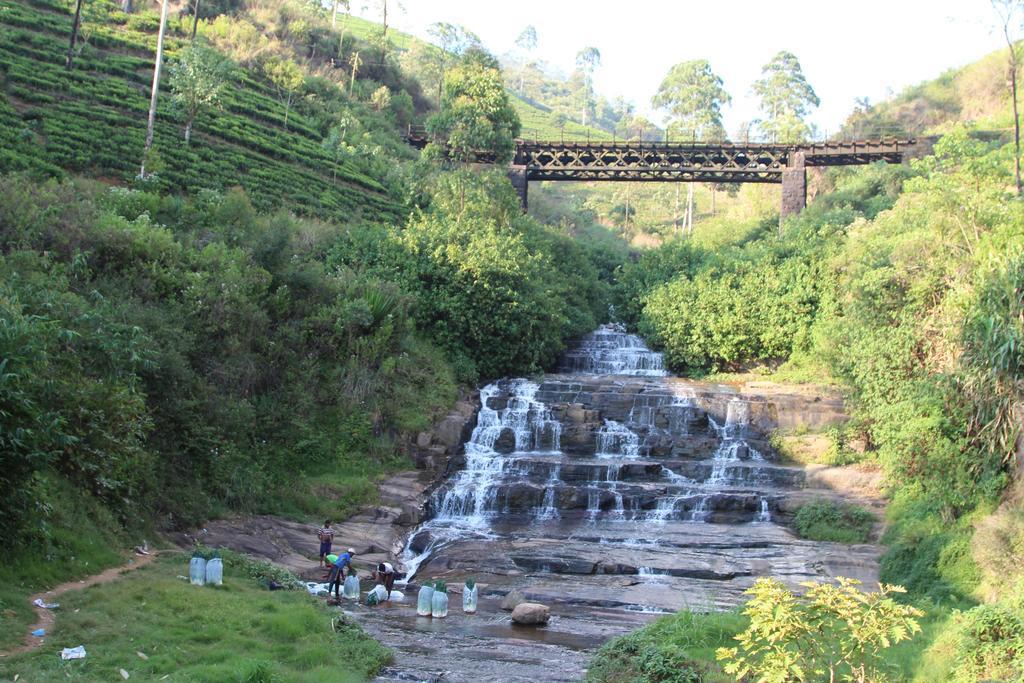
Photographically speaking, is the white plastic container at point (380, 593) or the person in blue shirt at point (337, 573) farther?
the white plastic container at point (380, 593)

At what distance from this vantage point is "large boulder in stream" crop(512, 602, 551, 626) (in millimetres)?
14578

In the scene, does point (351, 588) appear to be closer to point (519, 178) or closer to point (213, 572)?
point (213, 572)

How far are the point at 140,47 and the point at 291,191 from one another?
13.9 meters

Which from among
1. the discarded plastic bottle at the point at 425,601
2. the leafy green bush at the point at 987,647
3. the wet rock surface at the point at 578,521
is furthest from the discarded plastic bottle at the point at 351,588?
the leafy green bush at the point at 987,647

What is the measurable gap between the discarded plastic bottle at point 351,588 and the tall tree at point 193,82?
88.1 feet

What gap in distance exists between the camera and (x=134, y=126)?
3578 cm

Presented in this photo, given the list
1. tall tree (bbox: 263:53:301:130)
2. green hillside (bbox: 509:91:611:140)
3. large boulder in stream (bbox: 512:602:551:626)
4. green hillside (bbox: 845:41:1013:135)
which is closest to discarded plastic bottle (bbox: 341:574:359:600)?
large boulder in stream (bbox: 512:602:551:626)

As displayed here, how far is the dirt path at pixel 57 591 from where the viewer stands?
980 cm

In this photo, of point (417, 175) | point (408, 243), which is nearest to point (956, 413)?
point (408, 243)

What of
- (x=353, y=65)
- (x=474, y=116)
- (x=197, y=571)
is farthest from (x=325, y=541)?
(x=353, y=65)

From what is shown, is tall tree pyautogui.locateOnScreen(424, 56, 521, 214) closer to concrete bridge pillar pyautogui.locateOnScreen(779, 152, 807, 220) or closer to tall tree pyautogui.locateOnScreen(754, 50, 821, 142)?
concrete bridge pillar pyautogui.locateOnScreen(779, 152, 807, 220)

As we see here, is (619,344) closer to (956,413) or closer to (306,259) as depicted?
(306,259)

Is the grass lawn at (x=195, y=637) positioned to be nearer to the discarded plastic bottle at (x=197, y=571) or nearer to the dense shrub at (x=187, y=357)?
the discarded plastic bottle at (x=197, y=571)

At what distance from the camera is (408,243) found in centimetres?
2948
